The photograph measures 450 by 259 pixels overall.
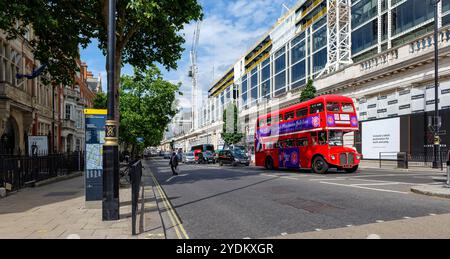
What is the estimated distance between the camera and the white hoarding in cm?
2777

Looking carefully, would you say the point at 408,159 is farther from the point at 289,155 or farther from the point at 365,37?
the point at 365,37

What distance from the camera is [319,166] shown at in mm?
20250

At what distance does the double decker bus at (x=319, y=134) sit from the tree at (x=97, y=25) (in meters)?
8.91

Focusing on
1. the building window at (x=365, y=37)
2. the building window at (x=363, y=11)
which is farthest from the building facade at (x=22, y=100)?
the building window at (x=363, y=11)

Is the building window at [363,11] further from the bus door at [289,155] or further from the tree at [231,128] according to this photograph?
the tree at [231,128]

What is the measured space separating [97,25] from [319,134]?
508 inches

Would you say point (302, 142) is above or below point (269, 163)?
above

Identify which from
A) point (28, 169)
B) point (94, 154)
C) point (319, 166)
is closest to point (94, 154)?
point (94, 154)

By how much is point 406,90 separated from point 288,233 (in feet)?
83.6

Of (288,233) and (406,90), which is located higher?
(406,90)

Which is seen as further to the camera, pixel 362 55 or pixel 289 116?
pixel 362 55
